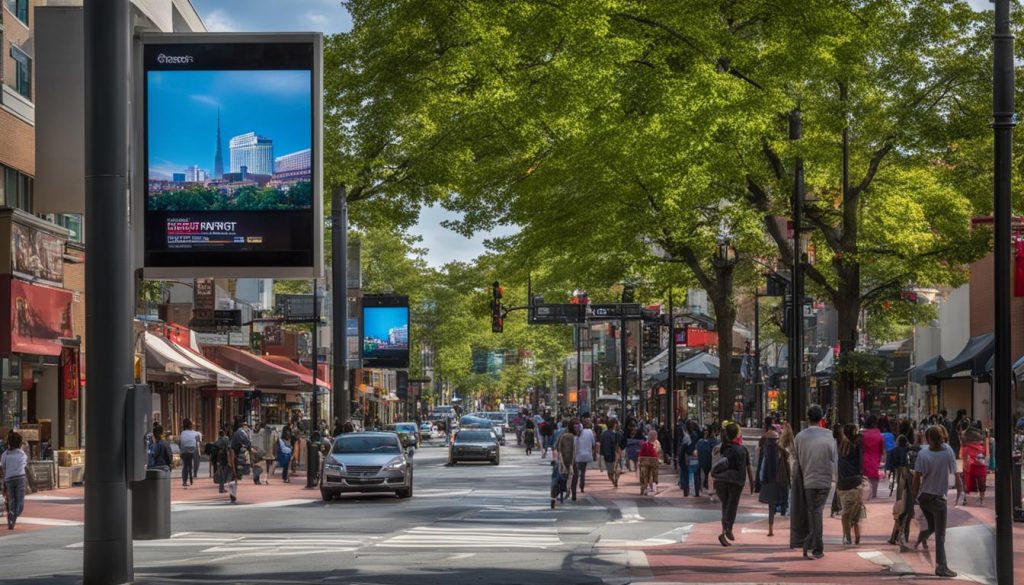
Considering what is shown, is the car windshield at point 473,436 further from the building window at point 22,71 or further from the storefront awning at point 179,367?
the building window at point 22,71

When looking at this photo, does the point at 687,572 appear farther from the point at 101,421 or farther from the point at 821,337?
the point at 821,337

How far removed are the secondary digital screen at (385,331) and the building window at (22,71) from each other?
28.6 m

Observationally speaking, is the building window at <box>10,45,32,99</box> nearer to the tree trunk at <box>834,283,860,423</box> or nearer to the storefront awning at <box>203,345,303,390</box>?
the tree trunk at <box>834,283,860,423</box>

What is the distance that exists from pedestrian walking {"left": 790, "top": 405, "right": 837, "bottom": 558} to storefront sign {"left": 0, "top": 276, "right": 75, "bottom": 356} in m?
20.6

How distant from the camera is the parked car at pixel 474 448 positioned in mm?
55134

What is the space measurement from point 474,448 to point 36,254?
23.3 metres

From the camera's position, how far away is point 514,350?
14288cm

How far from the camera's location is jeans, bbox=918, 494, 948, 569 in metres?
17.3

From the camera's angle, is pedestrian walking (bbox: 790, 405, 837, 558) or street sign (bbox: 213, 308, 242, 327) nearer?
pedestrian walking (bbox: 790, 405, 837, 558)

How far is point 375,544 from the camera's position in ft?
70.1

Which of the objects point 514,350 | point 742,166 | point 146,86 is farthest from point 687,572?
point 514,350

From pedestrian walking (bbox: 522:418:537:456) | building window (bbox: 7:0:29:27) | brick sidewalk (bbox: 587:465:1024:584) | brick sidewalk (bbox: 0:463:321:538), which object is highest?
building window (bbox: 7:0:29:27)

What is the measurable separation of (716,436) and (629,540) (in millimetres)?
13422

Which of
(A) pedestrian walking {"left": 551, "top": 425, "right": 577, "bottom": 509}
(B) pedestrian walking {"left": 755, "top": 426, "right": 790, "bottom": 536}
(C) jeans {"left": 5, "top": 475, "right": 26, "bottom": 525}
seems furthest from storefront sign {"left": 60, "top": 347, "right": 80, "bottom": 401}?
(B) pedestrian walking {"left": 755, "top": 426, "right": 790, "bottom": 536}
